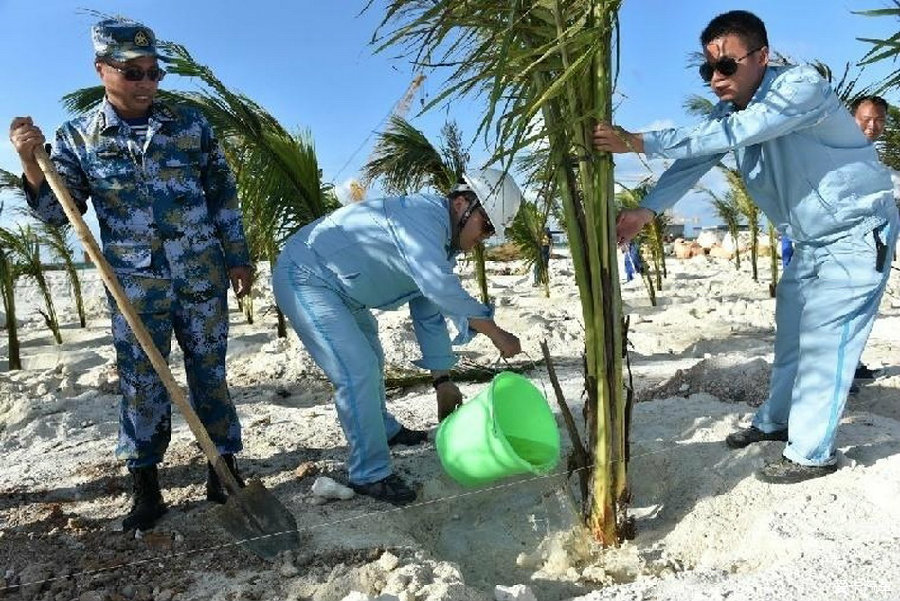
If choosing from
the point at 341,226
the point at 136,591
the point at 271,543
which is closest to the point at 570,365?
the point at 341,226

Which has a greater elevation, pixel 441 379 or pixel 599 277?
pixel 599 277

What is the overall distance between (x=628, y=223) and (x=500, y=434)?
823 mm

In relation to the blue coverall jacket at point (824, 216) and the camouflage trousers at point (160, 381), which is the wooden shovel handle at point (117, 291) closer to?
the camouflage trousers at point (160, 381)

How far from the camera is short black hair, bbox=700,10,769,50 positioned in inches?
93.7

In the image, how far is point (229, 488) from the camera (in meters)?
2.38

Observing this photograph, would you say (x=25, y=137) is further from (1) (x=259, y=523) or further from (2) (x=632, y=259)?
(2) (x=632, y=259)

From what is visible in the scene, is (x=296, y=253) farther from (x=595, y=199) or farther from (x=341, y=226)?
(x=595, y=199)

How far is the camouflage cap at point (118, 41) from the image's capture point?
7.79 feet

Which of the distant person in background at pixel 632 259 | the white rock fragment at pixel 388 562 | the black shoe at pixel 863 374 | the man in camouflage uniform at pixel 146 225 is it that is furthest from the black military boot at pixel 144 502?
the distant person in background at pixel 632 259

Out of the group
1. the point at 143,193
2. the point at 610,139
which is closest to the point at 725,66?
the point at 610,139

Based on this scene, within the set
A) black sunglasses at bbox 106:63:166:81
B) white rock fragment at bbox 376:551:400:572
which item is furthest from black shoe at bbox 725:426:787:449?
black sunglasses at bbox 106:63:166:81

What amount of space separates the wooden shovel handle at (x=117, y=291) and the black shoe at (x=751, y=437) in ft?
6.38

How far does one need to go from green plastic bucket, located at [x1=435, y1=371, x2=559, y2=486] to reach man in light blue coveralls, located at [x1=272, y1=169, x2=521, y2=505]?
208 millimetres

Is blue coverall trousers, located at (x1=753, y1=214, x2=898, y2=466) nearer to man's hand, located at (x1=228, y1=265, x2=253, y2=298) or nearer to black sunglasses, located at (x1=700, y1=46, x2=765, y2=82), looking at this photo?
black sunglasses, located at (x1=700, y1=46, x2=765, y2=82)
